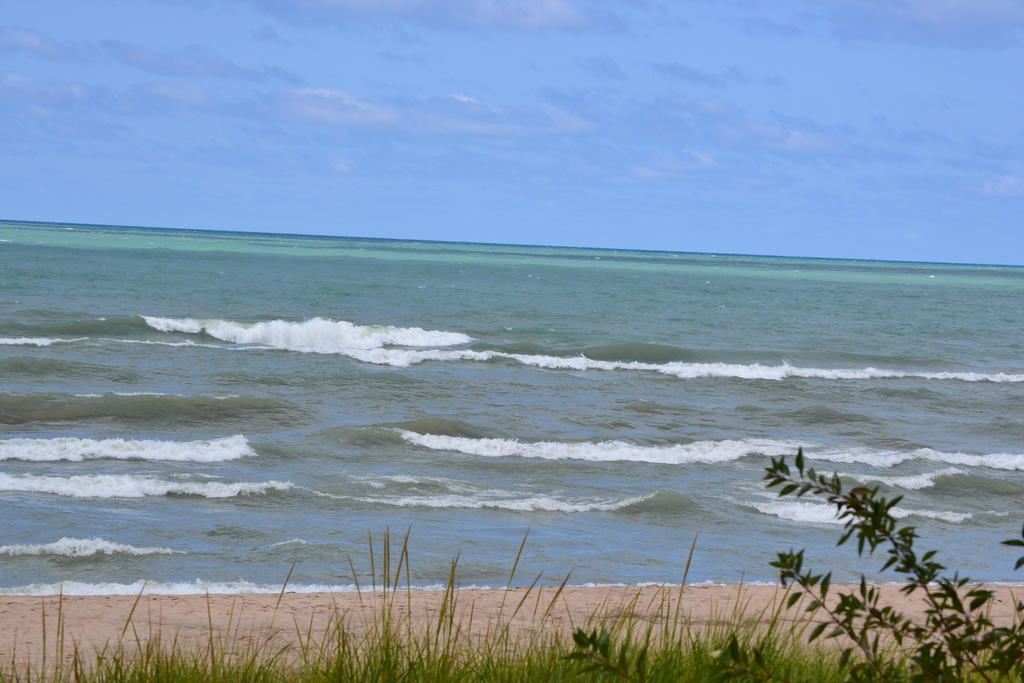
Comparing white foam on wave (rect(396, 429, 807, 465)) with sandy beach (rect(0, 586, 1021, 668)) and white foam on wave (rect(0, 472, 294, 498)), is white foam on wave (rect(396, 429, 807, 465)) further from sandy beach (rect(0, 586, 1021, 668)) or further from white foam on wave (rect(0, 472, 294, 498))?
sandy beach (rect(0, 586, 1021, 668))

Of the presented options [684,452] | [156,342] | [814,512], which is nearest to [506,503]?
[814,512]

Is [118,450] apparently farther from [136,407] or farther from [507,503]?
[507,503]

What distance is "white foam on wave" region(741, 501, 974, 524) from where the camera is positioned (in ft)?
38.7

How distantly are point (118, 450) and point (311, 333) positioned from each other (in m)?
17.2

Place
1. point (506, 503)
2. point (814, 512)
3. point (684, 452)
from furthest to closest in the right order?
point (684, 452)
point (814, 512)
point (506, 503)

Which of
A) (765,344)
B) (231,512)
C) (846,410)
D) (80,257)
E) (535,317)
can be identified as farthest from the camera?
(80,257)

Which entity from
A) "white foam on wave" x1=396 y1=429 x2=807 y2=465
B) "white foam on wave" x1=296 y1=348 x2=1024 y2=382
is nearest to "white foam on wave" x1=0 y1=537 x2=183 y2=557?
"white foam on wave" x1=396 y1=429 x2=807 y2=465

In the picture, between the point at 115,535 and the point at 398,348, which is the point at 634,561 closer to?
the point at 115,535

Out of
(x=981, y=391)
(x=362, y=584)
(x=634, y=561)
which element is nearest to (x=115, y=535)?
(x=362, y=584)

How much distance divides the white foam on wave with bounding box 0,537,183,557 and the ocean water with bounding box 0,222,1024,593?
2cm

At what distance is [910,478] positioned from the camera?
14211mm

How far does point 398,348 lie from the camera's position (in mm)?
28328

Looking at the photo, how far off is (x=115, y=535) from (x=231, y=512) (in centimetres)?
133

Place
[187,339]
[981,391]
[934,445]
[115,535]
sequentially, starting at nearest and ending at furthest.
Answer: [115,535] → [934,445] → [981,391] → [187,339]
